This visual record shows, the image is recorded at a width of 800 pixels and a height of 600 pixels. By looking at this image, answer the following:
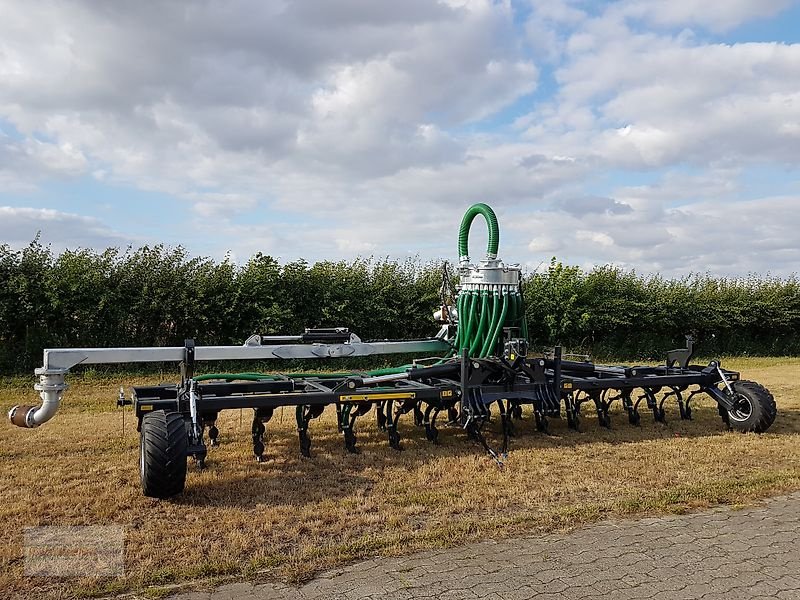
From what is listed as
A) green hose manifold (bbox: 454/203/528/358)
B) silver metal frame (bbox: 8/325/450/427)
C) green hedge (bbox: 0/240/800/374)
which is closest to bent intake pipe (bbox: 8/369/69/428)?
silver metal frame (bbox: 8/325/450/427)

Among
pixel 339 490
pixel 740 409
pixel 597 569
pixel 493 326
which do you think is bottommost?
pixel 597 569

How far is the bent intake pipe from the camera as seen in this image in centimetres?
538

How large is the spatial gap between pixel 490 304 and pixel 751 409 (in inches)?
128

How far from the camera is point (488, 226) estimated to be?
23.6 ft

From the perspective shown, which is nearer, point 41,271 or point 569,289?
point 41,271

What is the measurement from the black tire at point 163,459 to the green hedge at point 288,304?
7791 mm

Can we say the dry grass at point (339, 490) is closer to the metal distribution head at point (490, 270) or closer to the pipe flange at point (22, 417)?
the pipe flange at point (22, 417)

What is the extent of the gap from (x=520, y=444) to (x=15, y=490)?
4.57m

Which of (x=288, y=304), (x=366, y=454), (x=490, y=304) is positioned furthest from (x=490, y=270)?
(x=288, y=304)

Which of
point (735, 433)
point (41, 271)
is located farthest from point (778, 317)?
point (41, 271)

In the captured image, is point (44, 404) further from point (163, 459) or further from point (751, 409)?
point (751, 409)

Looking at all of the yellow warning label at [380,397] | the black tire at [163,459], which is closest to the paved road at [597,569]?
the black tire at [163,459]

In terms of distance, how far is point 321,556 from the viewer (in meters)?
3.96

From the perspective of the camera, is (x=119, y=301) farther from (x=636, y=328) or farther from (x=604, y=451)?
(x=636, y=328)
